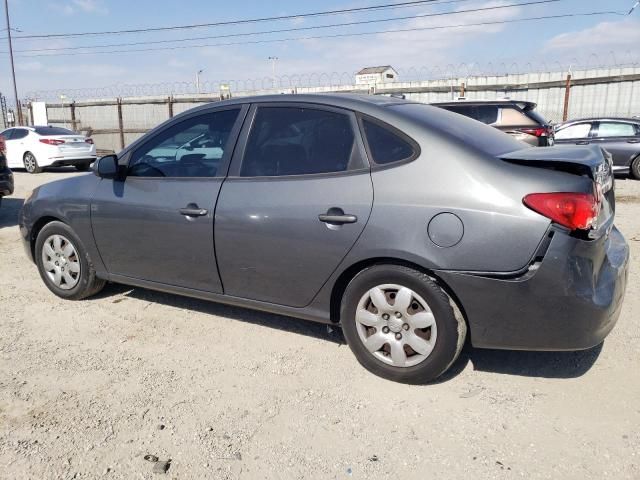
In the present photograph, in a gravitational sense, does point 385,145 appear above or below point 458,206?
above

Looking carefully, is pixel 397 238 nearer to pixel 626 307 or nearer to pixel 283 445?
pixel 283 445

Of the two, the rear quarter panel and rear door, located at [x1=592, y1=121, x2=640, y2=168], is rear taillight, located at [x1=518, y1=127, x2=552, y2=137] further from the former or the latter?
the rear quarter panel

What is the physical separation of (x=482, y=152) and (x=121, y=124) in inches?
776

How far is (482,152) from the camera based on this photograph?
9.77 ft

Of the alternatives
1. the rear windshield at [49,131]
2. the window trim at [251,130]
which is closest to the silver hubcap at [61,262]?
the window trim at [251,130]

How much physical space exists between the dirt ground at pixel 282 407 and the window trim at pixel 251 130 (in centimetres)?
113

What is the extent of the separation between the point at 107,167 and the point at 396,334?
7.91ft

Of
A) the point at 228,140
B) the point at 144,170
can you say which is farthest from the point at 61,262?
the point at 228,140

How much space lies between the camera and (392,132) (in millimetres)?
3146

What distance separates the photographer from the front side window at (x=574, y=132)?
12.7m

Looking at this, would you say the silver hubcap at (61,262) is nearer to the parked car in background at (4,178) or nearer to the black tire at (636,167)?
the parked car in background at (4,178)

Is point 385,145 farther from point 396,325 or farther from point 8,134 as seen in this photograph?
point 8,134

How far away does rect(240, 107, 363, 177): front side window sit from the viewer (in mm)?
3270

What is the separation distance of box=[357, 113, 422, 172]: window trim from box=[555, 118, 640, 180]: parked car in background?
10.8 metres
